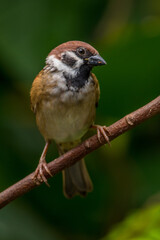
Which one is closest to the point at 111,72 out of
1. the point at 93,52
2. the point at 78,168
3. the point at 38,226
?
the point at 93,52

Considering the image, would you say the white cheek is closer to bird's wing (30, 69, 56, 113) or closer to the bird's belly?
bird's wing (30, 69, 56, 113)

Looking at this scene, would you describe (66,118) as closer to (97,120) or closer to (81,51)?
(81,51)

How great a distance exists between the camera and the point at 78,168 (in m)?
3.57

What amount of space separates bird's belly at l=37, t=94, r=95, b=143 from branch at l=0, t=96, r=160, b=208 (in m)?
0.49

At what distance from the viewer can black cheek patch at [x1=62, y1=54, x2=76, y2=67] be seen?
3.03 metres

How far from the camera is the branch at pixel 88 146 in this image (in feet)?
7.64

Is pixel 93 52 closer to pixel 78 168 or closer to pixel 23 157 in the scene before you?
pixel 78 168

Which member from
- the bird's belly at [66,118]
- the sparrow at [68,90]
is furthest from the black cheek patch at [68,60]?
the bird's belly at [66,118]

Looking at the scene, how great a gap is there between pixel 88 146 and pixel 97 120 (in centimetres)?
133

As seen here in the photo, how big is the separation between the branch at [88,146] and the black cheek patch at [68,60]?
65 centimetres

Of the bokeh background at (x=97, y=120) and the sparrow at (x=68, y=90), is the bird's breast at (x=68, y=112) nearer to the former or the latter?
the sparrow at (x=68, y=90)

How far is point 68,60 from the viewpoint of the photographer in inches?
120

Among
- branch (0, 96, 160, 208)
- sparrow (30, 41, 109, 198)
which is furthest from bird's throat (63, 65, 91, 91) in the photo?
branch (0, 96, 160, 208)

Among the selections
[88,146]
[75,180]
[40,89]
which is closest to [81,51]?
[40,89]
